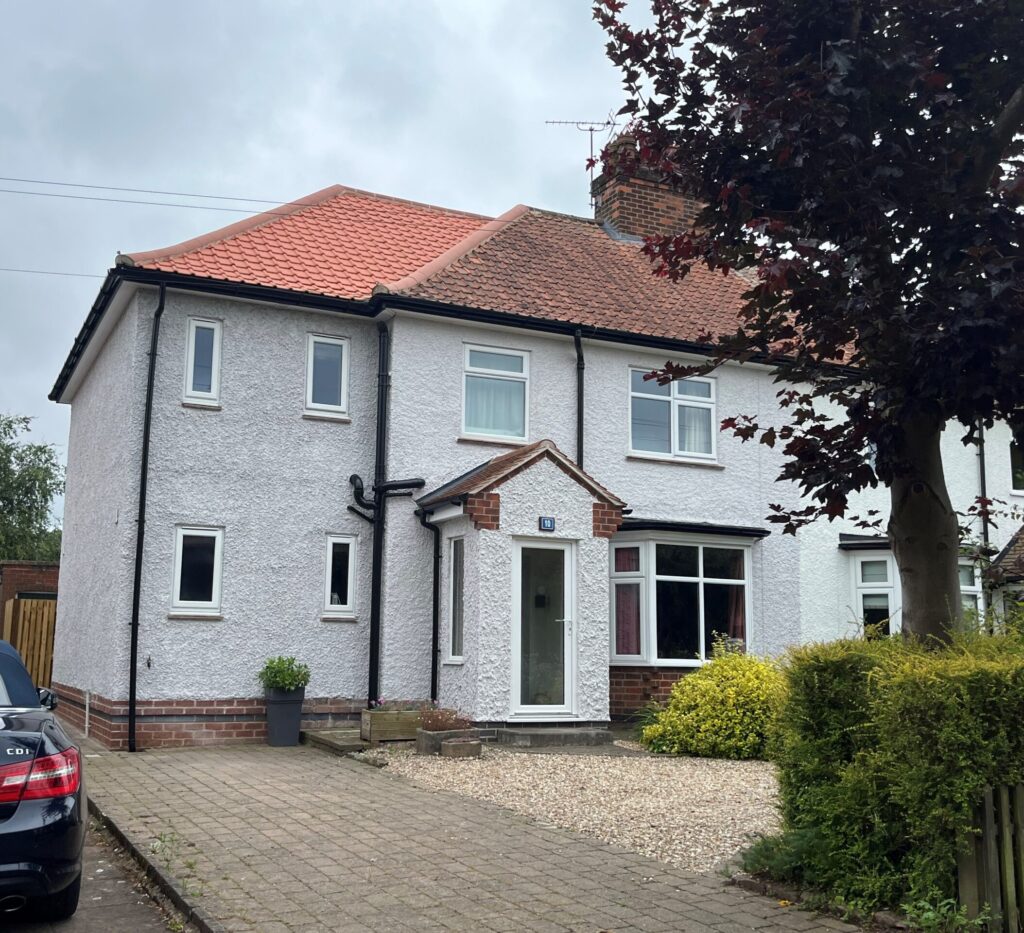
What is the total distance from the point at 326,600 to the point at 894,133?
9945 mm

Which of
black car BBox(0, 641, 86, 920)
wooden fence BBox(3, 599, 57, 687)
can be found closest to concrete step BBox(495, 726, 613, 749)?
black car BBox(0, 641, 86, 920)

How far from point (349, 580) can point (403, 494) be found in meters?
1.29

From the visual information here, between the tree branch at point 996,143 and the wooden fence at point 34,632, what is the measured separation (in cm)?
1842

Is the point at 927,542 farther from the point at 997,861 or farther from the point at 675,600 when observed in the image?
the point at 675,600

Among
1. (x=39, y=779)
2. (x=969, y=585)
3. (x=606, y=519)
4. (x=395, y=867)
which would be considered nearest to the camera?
(x=39, y=779)

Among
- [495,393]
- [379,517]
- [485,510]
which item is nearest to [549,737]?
[485,510]

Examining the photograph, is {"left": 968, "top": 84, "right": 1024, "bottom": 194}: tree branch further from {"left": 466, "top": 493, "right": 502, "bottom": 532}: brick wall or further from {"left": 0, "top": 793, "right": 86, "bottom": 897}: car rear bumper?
{"left": 466, "top": 493, "right": 502, "bottom": 532}: brick wall

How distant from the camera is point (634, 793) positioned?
30.8ft

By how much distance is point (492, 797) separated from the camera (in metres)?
9.17

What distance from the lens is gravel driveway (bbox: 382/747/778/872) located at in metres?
7.46

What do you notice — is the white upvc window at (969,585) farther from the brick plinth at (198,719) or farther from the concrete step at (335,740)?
the concrete step at (335,740)

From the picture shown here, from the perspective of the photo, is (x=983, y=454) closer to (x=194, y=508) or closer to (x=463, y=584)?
(x=463, y=584)

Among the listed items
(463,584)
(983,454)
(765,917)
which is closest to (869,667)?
(765,917)

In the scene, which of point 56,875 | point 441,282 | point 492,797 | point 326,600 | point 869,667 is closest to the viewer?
point 56,875
